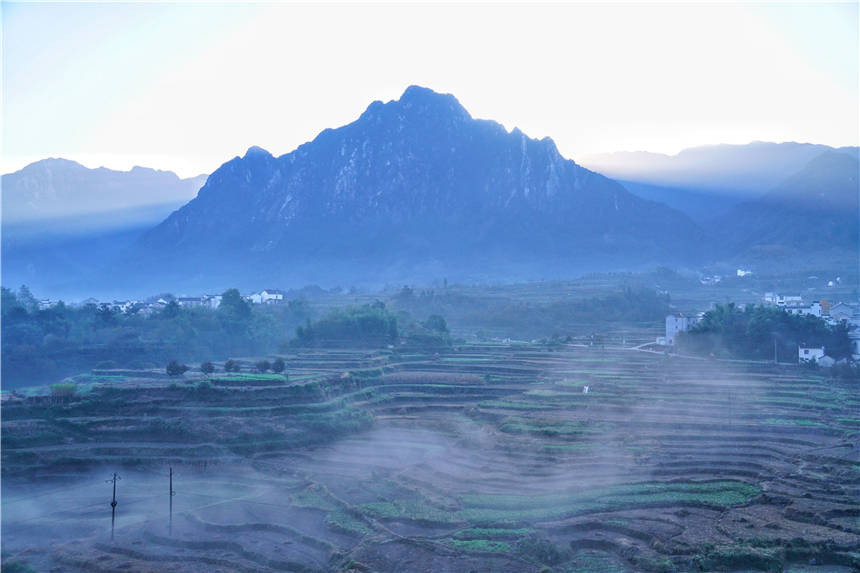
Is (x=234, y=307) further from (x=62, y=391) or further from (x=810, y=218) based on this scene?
(x=810, y=218)

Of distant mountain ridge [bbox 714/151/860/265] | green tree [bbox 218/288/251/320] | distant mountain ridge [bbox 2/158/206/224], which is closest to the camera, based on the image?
green tree [bbox 218/288/251/320]

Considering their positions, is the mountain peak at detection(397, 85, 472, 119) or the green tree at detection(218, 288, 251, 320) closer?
the green tree at detection(218, 288, 251, 320)

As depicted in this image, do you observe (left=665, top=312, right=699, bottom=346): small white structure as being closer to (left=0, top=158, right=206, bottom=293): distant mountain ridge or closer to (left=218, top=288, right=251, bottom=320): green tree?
(left=218, top=288, right=251, bottom=320): green tree

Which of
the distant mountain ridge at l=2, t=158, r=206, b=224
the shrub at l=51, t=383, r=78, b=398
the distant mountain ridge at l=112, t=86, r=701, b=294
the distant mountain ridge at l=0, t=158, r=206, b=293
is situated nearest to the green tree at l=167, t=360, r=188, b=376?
the shrub at l=51, t=383, r=78, b=398

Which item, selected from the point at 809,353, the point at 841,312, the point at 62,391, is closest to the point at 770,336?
the point at 809,353

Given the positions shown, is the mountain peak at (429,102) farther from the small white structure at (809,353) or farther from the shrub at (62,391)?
the shrub at (62,391)

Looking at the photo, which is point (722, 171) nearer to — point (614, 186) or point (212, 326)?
point (614, 186)

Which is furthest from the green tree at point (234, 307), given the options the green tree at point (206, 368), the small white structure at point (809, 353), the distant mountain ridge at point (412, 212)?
the distant mountain ridge at point (412, 212)
